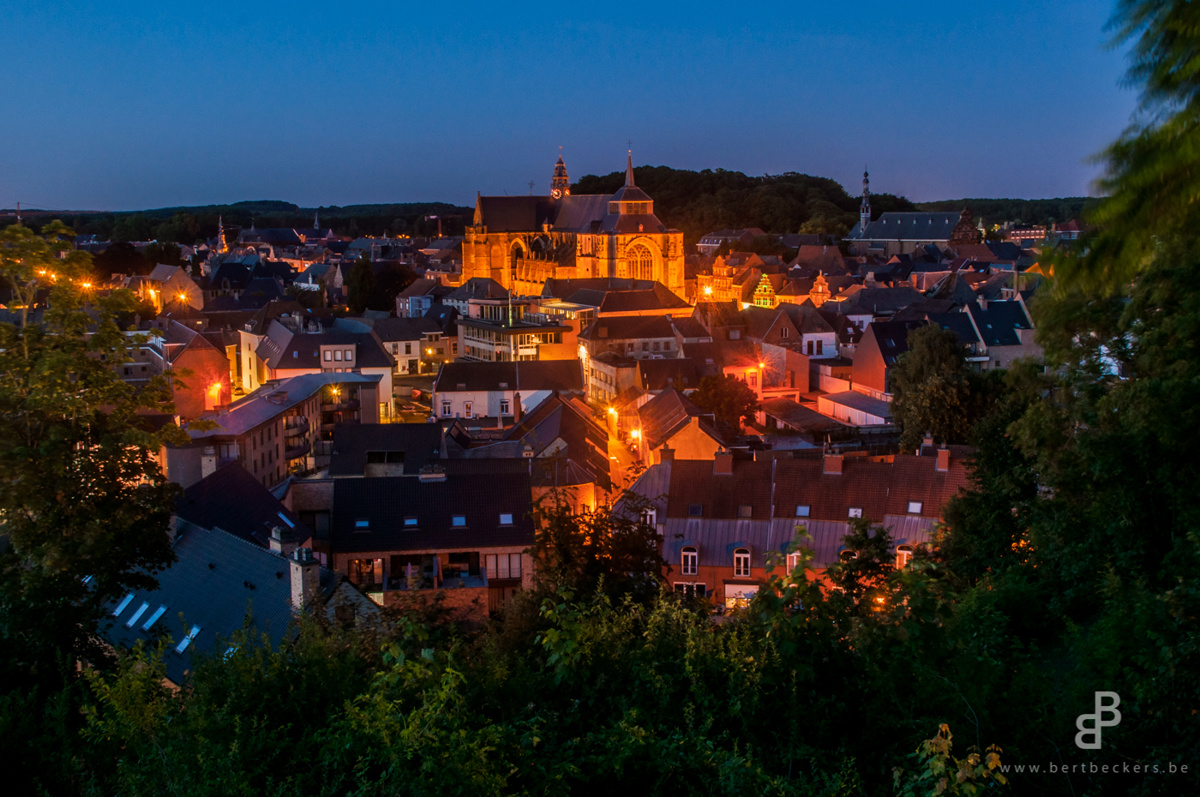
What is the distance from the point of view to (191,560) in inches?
595

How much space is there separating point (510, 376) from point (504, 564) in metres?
23.8

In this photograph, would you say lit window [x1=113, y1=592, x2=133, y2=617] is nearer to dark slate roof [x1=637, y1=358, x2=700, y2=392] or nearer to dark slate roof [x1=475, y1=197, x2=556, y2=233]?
dark slate roof [x1=637, y1=358, x2=700, y2=392]

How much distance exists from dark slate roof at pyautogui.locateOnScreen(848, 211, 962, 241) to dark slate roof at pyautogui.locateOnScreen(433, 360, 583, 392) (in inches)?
3036

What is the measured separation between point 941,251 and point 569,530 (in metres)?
93.2

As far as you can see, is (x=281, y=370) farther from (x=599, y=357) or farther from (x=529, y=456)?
(x=529, y=456)

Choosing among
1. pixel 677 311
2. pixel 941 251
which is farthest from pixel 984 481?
pixel 941 251

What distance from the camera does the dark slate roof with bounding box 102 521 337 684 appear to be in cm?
1299

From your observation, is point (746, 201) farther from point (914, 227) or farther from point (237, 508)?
point (237, 508)

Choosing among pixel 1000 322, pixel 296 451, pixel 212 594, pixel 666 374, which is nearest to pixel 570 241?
pixel 666 374

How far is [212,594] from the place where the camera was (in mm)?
14031

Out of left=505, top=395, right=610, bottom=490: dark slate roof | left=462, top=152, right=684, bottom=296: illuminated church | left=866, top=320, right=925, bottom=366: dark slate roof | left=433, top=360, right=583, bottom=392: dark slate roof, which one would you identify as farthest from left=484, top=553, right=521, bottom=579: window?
left=462, top=152, right=684, bottom=296: illuminated church

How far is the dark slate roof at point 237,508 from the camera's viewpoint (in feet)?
54.6

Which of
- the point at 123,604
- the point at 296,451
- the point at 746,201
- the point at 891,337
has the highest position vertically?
the point at 746,201

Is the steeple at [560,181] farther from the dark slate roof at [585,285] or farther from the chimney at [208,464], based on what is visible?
the chimney at [208,464]
